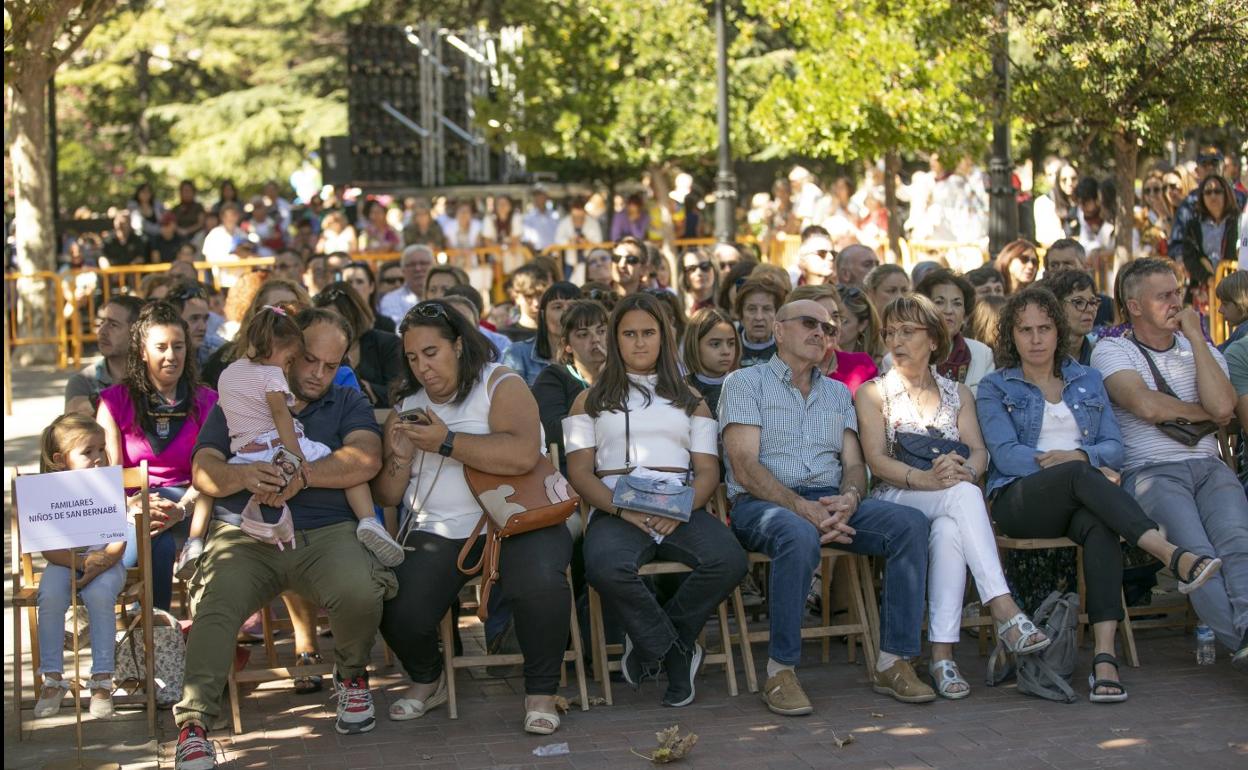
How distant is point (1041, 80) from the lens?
438 inches

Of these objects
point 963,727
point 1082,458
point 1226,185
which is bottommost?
point 963,727

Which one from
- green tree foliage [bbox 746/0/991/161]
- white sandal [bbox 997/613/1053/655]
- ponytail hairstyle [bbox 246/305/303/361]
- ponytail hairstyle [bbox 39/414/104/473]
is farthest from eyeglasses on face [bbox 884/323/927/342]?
green tree foliage [bbox 746/0/991/161]

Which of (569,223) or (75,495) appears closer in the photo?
(75,495)

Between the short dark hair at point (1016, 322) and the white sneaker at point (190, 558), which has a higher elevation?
the short dark hair at point (1016, 322)

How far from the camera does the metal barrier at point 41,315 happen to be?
18.0 metres

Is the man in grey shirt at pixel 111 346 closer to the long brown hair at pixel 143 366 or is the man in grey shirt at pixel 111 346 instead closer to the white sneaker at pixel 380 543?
the long brown hair at pixel 143 366

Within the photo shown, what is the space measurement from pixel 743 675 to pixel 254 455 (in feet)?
7.58

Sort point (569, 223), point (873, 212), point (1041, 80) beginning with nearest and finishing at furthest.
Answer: point (1041, 80)
point (873, 212)
point (569, 223)

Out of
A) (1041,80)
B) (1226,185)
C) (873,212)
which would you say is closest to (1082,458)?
(1041,80)

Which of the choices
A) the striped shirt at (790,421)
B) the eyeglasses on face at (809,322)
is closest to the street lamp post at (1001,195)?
the eyeglasses on face at (809,322)

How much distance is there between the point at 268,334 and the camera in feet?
21.1

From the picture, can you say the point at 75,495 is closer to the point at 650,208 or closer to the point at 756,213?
the point at 650,208

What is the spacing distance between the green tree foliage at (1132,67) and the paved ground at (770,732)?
4.63 meters

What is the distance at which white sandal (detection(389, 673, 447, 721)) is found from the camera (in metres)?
6.45
